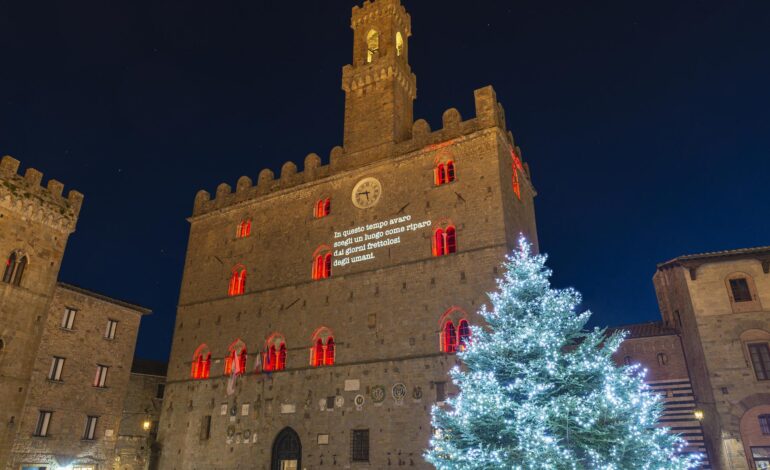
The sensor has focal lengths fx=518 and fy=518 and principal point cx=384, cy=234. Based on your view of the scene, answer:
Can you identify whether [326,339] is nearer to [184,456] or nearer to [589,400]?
[184,456]

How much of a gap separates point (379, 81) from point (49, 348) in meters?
20.2

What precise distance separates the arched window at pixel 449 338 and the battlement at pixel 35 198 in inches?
750

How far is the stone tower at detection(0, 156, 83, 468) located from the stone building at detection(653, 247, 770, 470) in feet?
93.7

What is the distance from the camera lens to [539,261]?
13.5m

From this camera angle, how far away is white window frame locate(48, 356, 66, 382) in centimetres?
2334

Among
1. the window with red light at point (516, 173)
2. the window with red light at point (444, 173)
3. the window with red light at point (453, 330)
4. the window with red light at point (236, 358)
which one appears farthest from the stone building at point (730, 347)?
the window with red light at point (236, 358)

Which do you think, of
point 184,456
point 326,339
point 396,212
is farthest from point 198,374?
point 396,212

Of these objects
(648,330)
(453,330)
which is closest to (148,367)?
(453,330)

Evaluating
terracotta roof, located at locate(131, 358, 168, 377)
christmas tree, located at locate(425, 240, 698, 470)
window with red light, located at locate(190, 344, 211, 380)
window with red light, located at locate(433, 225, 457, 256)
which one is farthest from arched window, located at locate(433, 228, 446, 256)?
terracotta roof, located at locate(131, 358, 168, 377)

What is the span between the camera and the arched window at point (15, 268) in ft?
73.6

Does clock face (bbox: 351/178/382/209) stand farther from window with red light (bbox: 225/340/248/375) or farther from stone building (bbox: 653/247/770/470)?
stone building (bbox: 653/247/770/470)

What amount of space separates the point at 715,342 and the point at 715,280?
268cm

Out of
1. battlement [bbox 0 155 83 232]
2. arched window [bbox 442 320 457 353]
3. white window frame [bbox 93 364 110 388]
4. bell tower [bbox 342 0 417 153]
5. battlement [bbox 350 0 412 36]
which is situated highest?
battlement [bbox 350 0 412 36]

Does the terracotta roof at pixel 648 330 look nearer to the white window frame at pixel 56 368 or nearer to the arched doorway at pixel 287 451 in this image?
the arched doorway at pixel 287 451
